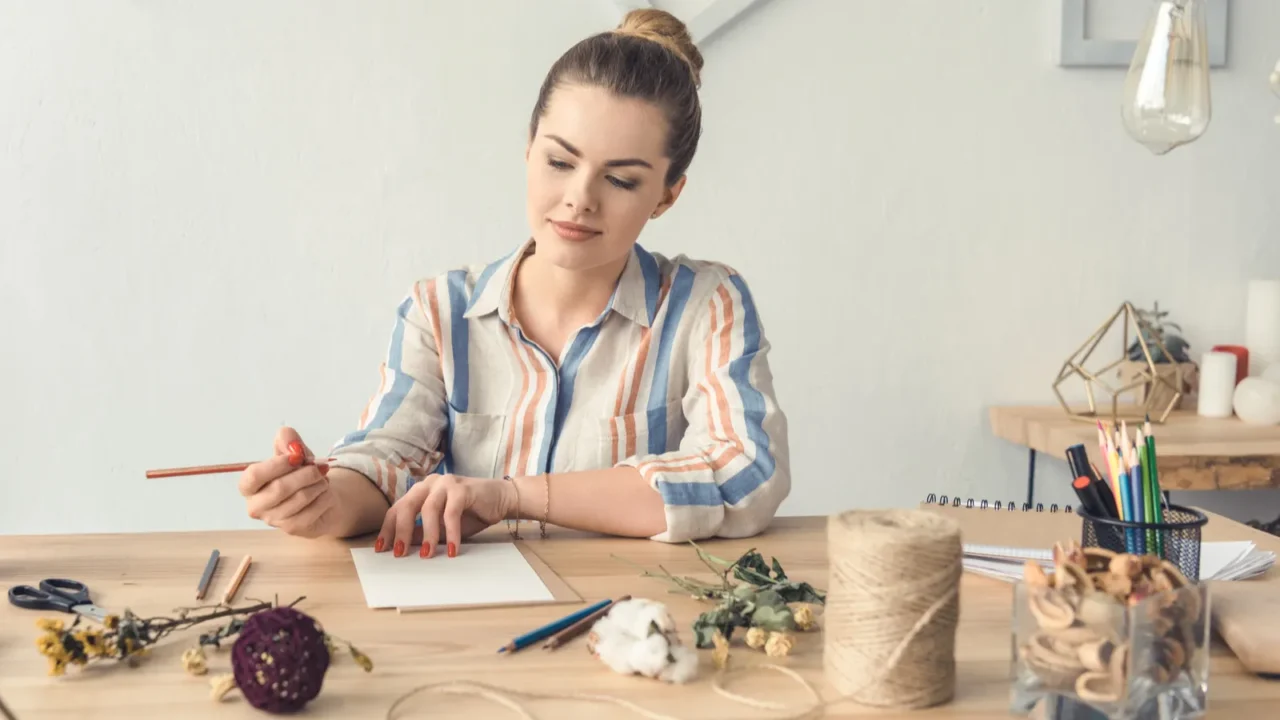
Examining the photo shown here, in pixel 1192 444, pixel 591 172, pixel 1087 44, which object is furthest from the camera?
pixel 1087 44

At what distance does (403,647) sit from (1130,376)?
211cm

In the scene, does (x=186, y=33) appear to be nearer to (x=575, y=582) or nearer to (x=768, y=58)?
(x=768, y=58)

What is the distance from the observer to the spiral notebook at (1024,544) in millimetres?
1095

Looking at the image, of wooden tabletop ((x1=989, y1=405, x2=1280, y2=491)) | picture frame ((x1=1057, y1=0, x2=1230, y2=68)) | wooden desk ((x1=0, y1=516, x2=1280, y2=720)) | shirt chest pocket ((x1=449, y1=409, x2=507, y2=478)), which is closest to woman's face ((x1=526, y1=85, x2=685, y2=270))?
shirt chest pocket ((x1=449, y1=409, x2=507, y2=478))

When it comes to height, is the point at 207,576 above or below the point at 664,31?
below

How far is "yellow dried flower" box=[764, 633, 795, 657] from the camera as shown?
86 centimetres

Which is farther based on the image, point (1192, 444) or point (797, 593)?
point (1192, 444)

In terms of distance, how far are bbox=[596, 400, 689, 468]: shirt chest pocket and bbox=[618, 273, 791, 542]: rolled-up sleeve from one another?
39 mm

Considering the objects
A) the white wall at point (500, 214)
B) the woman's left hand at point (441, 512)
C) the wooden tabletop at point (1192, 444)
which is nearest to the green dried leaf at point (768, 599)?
the woman's left hand at point (441, 512)

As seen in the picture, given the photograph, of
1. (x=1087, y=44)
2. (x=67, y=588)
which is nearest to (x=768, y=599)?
(x=67, y=588)

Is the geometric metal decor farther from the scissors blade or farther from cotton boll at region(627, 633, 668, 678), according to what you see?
the scissors blade

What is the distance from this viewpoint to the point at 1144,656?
0.71m

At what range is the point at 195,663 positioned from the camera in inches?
32.3

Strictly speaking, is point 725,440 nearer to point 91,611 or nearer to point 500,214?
point 91,611
